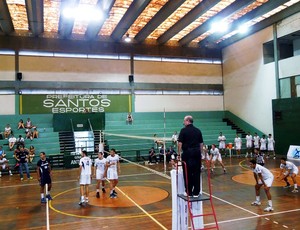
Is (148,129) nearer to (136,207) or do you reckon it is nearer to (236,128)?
(236,128)

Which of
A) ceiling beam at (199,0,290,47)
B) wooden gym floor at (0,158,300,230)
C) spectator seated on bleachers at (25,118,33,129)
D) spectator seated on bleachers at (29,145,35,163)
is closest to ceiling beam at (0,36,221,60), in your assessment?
ceiling beam at (199,0,290,47)

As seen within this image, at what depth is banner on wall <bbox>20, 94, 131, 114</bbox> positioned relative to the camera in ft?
82.0

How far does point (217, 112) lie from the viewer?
30.1 metres

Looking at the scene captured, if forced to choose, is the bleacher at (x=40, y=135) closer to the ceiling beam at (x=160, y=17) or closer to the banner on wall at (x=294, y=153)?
the ceiling beam at (x=160, y=17)

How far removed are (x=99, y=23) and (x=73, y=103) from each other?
786 cm

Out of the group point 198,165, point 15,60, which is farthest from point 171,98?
point 198,165

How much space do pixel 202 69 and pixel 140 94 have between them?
24.2ft

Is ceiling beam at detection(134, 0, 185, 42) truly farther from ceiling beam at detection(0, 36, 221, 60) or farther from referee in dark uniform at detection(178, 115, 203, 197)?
referee in dark uniform at detection(178, 115, 203, 197)

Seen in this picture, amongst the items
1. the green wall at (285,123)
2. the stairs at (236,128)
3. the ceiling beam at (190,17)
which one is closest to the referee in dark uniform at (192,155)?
the ceiling beam at (190,17)

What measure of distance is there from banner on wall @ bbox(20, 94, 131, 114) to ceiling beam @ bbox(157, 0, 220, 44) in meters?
6.76

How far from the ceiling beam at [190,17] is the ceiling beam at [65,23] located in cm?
799

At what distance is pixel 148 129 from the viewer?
25.0 m

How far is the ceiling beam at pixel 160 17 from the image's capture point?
1888 centimetres

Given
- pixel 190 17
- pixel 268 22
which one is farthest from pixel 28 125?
pixel 268 22
